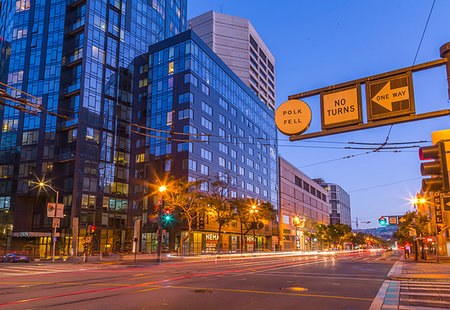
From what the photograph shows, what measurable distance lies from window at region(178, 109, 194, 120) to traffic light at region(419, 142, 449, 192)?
2455 inches

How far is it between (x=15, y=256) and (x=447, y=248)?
62.3 m

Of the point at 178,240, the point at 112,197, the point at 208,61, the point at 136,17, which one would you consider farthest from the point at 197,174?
the point at 136,17

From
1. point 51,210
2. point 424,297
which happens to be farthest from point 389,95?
point 51,210

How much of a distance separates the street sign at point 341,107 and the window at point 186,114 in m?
60.8

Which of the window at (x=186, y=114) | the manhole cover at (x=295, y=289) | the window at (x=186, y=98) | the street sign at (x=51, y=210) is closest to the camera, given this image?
the manhole cover at (x=295, y=289)

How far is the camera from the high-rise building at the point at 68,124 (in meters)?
66.6

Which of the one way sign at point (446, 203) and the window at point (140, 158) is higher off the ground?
the window at point (140, 158)

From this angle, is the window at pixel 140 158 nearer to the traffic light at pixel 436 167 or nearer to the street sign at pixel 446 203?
the street sign at pixel 446 203

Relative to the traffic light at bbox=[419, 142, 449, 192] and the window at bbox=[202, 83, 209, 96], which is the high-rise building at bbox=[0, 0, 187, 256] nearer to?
the window at bbox=[202, 83, 209, 96]

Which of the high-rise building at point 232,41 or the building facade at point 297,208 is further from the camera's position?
the high-rise building at point 232,41

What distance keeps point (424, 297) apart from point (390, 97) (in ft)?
31.7

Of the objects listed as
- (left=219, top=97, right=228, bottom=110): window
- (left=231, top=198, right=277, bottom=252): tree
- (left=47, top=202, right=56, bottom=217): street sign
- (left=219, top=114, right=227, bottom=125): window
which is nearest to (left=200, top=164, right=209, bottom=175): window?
(left=231, top=198, right=277, bottom=252): tree

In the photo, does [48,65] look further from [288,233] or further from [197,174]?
[288,233]

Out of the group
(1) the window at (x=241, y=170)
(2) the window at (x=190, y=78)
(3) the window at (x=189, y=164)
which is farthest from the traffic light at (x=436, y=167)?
(1) the window at (x=241, y=170)
